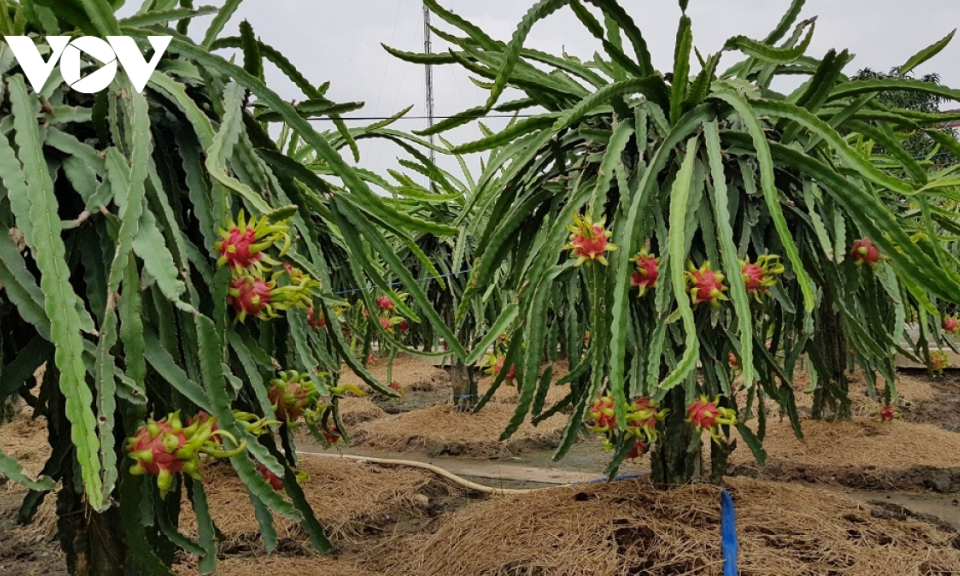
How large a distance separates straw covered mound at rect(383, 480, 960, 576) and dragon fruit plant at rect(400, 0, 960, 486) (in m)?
0.18

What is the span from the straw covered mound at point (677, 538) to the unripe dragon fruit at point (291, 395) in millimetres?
980

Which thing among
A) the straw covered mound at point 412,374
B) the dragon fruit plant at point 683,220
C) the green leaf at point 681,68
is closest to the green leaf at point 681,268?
the dragon fruit plant at point 683,220

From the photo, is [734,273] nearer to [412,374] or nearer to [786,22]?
[786,22]

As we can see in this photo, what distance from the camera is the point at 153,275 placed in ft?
3.80

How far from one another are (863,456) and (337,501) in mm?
3172

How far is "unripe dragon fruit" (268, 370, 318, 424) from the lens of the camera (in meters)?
1.49

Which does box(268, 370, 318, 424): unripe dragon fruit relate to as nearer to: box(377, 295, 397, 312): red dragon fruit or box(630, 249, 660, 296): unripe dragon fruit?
box(630, 249, 660, 296): unripe dragon fruit

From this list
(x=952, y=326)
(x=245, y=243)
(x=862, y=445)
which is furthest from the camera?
(x=952, y=326)

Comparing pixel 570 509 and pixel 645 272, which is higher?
pixel 645 272

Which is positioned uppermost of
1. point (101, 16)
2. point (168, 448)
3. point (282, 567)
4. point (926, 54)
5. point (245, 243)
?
point (926, 54)

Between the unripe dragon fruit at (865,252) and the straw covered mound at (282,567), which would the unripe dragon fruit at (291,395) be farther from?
the unripe dragon fruit at (865,252)

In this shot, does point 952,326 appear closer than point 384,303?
No

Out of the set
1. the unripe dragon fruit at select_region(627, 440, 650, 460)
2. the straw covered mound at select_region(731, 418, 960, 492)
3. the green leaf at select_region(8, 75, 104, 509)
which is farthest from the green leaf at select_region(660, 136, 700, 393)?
the straw covered mound at select_region(731, 418, 960, 492)

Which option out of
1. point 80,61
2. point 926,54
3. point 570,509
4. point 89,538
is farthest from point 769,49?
point 89,538
